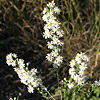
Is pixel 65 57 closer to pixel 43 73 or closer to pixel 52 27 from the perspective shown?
pixel 43 73

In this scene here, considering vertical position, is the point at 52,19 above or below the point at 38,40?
below

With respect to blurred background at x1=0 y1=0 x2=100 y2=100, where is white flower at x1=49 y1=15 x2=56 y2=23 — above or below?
below

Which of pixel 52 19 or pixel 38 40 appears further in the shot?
pixel 38 40

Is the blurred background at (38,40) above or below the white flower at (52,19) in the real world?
above

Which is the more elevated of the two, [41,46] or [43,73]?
[41,46]

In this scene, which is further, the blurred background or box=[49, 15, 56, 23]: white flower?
the blurred background

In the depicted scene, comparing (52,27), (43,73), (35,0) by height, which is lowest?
(52,27)

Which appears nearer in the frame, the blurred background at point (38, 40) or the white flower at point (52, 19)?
the white flower at point (52, 19)

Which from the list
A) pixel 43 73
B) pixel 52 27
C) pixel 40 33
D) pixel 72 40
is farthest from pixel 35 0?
pixel 52 27
